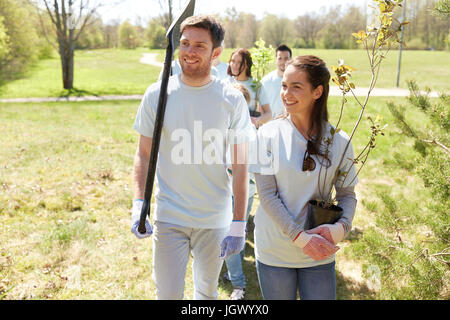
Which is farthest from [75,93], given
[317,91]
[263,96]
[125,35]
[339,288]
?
[125,35]

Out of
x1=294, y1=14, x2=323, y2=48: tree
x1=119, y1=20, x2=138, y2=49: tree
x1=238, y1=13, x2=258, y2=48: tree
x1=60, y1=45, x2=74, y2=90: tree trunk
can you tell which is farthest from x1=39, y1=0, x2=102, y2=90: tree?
x1=119, y1=20, x2=138, y2=49: tree

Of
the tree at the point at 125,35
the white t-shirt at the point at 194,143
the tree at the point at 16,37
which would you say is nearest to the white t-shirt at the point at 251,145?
the white t-shirt at the point at 194,143

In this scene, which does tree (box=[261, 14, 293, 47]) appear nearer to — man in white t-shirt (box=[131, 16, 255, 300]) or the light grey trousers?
man in white t-shirt (box=[131, 16, 255, 300])

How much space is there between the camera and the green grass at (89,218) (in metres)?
3.54

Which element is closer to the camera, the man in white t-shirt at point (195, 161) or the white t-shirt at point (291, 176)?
the white t-shirt at point (291, 176)

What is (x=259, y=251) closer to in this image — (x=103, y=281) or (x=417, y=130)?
(x=417, y=130)

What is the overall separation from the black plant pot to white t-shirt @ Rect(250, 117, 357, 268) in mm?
50

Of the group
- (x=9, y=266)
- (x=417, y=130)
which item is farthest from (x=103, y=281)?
(x=417, y=130)

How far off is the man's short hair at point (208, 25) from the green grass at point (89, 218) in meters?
1.53

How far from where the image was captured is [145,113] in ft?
7.45

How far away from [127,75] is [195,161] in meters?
29.0

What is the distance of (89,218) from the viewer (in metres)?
5.04

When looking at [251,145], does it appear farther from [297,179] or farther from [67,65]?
[67,65]

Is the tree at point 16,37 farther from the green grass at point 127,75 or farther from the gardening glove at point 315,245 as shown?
the gardening glove at point 315,245
